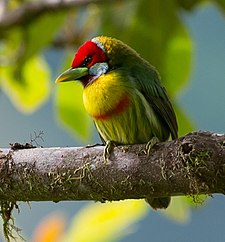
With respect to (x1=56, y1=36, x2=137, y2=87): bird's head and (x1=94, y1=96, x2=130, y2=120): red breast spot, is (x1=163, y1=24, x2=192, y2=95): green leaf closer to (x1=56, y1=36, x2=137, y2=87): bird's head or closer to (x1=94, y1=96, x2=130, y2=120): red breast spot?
(x1=56, y1=36, x2=137, y2=87): bird's head

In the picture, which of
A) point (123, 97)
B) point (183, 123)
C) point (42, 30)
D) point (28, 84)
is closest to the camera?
point (123, 97)

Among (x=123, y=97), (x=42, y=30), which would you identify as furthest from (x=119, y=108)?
(x=42, y=30)

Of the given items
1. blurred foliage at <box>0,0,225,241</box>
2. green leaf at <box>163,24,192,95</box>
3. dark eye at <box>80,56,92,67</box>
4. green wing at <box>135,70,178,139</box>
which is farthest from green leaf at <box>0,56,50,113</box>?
green wing at <box>135,70,178,139</box>

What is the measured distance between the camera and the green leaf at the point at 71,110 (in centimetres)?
298

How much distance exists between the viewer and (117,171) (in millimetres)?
1890

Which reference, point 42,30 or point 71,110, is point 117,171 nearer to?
point 71,110

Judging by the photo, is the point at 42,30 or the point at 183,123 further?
the point at 42,30

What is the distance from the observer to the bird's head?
8.03 feet

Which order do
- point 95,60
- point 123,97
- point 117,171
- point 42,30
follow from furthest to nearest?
1. point 42,30
2. point 95,60
3. point 123,97
4. point 117,171

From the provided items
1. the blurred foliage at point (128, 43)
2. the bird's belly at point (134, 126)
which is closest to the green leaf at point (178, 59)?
the blurred foliage at point (128, 43)

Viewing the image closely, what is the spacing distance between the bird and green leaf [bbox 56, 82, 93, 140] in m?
0.49

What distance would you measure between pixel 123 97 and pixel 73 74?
8.1 inches

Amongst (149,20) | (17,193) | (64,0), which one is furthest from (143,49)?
(17,193)

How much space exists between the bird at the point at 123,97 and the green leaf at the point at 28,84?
762 mm
